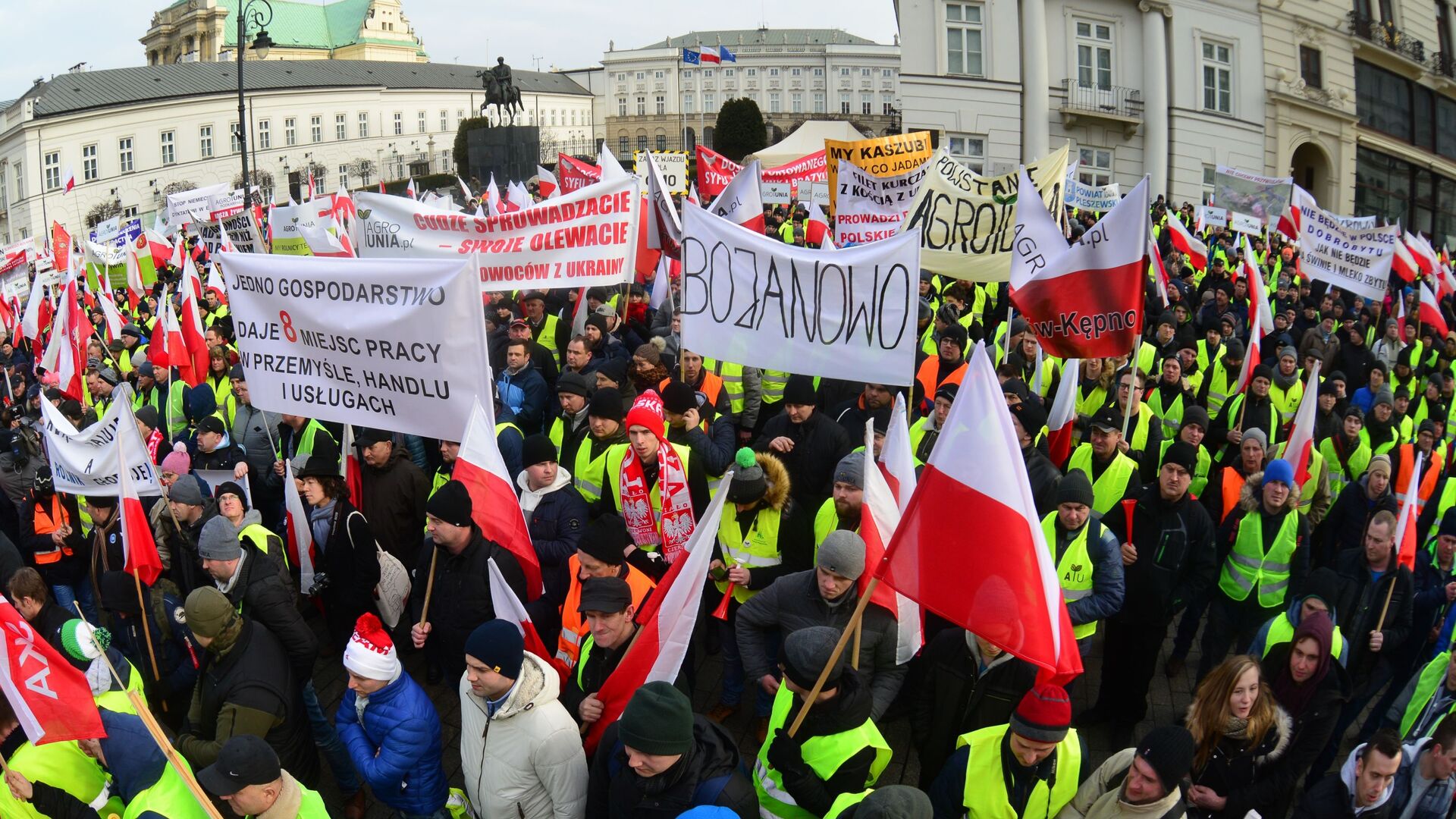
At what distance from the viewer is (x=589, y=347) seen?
891 cm

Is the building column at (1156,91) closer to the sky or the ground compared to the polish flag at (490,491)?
closer to the sky

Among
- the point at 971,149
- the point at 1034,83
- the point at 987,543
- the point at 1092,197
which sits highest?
the point at 1034,83

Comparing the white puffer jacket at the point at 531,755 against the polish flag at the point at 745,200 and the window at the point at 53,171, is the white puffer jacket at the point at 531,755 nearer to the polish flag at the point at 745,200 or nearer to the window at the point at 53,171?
the polish flag at the point at 745,200

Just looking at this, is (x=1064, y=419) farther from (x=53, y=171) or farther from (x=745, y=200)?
(x=53, y=171)

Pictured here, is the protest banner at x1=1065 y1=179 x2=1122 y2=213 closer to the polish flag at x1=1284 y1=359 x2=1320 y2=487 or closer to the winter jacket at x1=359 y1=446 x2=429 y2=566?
the polish flag at x1=1284 y1=359 x2=1320 y2=487

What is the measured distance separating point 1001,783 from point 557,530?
266 cm

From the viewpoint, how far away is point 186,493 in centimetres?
570

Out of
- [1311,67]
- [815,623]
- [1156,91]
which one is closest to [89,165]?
[1156,91]

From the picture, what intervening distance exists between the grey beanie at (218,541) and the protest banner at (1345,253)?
11289 millimetres

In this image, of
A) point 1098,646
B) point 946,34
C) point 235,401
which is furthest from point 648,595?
point 946,34

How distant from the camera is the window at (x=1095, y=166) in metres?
33.0

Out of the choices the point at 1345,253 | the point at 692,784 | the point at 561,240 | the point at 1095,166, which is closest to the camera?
the point at 692,784

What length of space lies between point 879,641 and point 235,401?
6036 mm

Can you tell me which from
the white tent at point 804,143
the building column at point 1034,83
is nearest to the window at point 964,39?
the building column at point 1034,83
